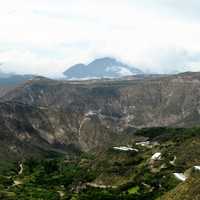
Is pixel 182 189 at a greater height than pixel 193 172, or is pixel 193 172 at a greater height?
pixel 182 189

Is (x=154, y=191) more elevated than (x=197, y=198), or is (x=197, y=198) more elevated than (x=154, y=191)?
(x=197, y=198)

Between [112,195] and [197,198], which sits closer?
[197,198]

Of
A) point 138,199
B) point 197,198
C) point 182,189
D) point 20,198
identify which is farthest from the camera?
point 20,198

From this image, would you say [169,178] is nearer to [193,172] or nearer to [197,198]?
[193,172]

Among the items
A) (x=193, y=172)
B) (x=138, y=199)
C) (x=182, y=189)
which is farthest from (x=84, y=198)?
(x=182, y=189)

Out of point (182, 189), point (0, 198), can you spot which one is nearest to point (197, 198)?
point (182, 189)

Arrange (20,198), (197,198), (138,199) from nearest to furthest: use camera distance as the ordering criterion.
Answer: (197,198)
(138,199)
(20,198)

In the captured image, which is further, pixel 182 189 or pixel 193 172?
pixel 193 172

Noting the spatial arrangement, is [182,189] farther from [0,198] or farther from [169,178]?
[0,198]

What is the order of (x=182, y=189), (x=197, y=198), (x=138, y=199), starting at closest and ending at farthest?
(x=197, y=198) → (x=182, y=189) → (x=138, y=199)
